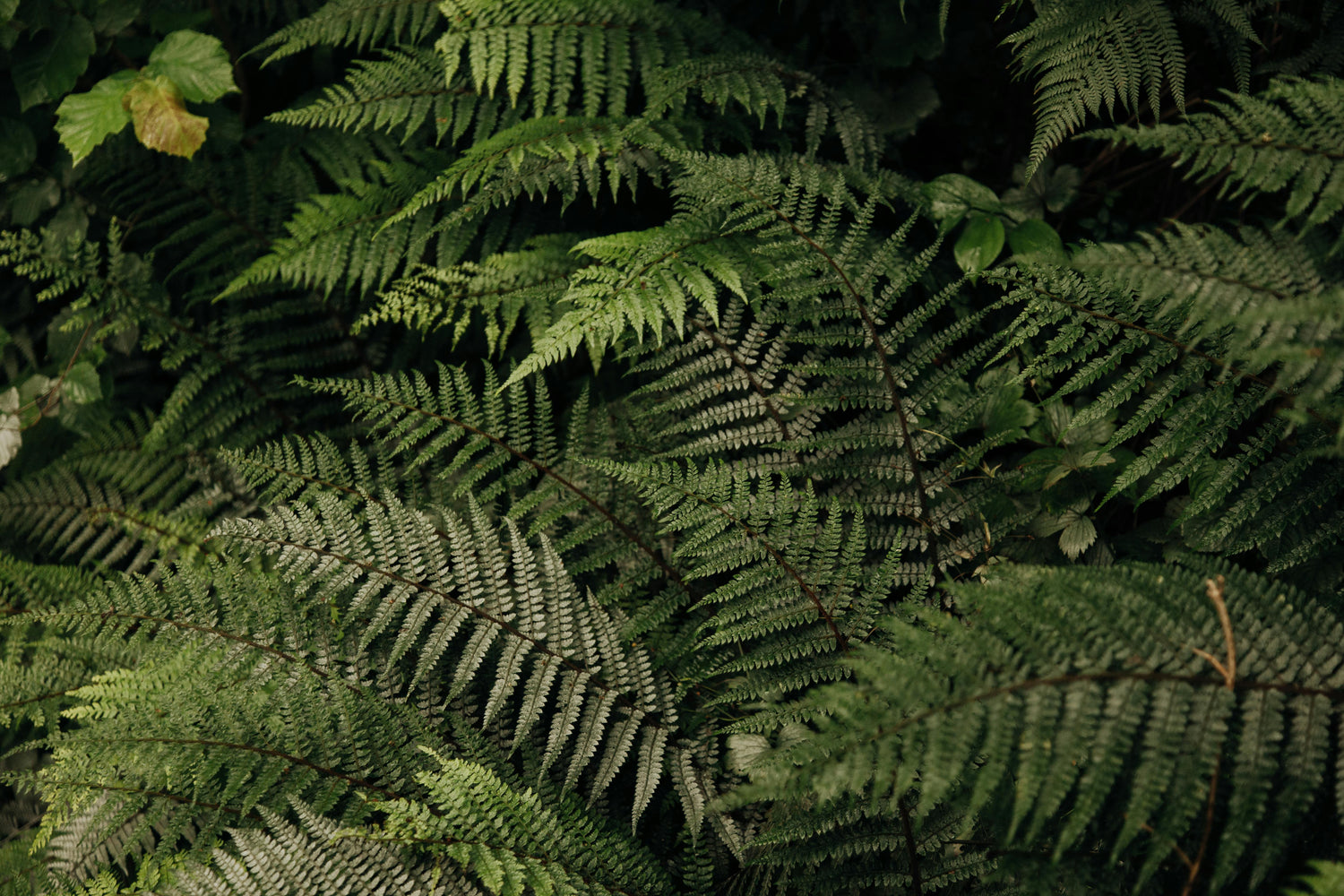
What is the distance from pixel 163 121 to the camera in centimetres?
216

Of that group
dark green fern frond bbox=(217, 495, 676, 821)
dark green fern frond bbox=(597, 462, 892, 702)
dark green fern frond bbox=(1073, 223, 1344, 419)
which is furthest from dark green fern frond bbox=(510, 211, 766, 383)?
dark green fern frond bbox=(1073, 223, 1344, 419)

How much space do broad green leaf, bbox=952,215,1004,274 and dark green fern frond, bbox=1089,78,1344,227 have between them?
0.47 metres

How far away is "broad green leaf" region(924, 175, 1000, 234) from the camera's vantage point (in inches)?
75.5

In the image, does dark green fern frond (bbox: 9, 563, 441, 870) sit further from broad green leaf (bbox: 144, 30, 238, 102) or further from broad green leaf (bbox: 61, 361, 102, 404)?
broad green leaf (bbox: 144, 30, 238, 102)

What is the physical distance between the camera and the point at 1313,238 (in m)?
1.50

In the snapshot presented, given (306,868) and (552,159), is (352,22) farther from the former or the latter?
(306,868)

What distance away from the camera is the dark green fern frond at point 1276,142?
1254 millimetres

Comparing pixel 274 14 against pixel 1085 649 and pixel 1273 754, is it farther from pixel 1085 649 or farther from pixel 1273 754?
pixel 1273 754

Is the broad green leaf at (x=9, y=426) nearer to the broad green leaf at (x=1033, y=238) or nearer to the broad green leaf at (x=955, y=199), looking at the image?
the broad green leaf at (x=955, y=199)

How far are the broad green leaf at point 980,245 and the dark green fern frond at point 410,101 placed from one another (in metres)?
1.28

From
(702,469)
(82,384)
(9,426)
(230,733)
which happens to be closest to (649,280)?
(702,469)

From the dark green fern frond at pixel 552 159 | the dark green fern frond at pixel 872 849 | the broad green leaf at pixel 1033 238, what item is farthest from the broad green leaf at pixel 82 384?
the broad green leaf at pixel 1033 238

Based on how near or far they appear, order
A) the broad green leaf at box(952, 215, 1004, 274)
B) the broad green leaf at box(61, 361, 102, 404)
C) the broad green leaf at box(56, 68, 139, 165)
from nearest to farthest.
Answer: the broad green leaf at box(952, 215, 1004, 274) → the broad green leaf at box(56, 68, 139, 165) → the broad green leaf at box(61, 361, 102, 404)

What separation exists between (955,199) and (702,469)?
0.90 m
